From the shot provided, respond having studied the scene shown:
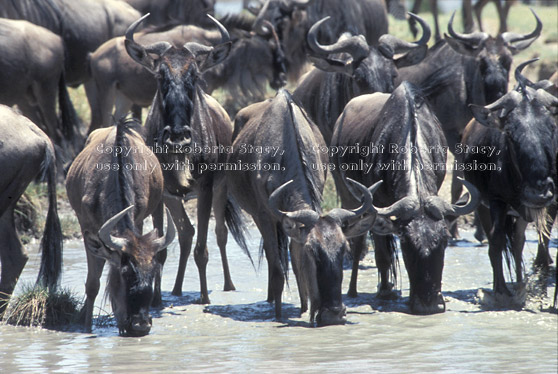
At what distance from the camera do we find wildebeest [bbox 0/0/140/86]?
12.5 m

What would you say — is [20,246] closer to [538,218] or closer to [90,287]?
[90,287]

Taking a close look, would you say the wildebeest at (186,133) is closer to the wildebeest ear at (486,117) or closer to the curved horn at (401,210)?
the curved horn at (401,210)

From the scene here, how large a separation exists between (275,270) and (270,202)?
2.51 feet

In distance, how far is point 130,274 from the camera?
6.09 m

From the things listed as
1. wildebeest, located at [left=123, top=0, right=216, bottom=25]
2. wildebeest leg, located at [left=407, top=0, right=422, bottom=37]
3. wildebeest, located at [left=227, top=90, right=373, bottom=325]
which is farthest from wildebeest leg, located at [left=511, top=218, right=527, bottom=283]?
wildebeest leg, located at [left=407, top=0, right=422, bottom=37]

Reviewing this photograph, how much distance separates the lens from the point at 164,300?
788 centimetres

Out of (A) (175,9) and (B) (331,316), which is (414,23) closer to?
(A) (175,9)

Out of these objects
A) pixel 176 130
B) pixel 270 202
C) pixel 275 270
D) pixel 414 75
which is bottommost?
pixel 275 270

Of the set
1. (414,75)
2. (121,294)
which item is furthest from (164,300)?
(414,75)

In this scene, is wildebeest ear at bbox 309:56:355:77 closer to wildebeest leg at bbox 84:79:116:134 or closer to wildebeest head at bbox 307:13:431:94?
wildebeest head at bbox 307:13:431:94

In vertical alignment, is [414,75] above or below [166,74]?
above

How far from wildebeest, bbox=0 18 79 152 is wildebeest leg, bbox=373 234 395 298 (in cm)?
529

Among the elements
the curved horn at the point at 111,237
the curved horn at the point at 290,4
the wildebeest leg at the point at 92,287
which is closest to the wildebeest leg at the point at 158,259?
the wildebeest leg at the point at 92,287

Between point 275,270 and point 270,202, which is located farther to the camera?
point 275,270
